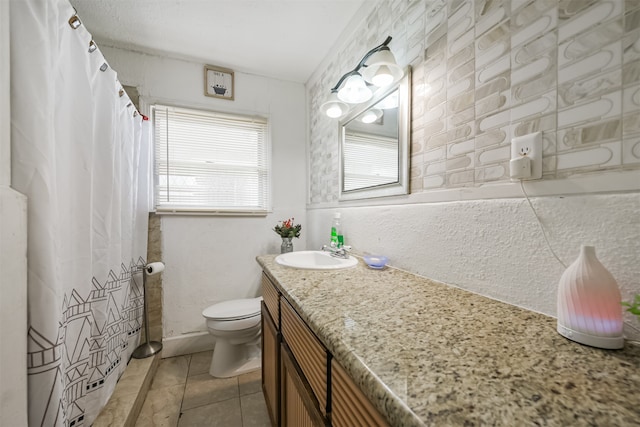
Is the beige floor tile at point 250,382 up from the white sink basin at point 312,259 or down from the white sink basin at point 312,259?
down

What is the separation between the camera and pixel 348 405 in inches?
19.2

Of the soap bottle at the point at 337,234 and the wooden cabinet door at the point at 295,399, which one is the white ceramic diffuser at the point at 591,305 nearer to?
the wooden cabinet door at the point at 295,399

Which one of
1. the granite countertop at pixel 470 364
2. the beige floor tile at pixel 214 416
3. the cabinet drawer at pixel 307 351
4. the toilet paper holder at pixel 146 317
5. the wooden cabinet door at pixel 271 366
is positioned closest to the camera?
the granite countertop at pixel 470 364

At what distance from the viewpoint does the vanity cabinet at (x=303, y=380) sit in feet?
1.58

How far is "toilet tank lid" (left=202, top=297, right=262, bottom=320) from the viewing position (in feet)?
5.18

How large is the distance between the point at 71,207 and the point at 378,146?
1385 millimetres

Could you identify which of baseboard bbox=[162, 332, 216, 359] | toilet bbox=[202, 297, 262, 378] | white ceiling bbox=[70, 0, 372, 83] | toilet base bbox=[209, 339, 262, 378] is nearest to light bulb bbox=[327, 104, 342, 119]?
white ceiling bbox=[70, 0, 372, 83]

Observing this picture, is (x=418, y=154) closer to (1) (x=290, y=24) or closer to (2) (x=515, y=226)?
(2) (x=515, y=226)

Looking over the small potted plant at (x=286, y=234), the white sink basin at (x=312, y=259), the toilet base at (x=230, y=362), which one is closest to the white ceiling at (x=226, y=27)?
the small potted plant at (x=286, y=234)

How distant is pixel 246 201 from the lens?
2.11m

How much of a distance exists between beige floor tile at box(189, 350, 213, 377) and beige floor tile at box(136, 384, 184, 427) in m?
0.15

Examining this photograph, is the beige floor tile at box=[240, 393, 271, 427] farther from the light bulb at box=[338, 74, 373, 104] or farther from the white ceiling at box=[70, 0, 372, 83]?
the white ceiling at box=[70, 0, 372, 83]

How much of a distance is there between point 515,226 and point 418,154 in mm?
469

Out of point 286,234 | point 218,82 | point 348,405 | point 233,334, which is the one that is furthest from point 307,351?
point 218,82
